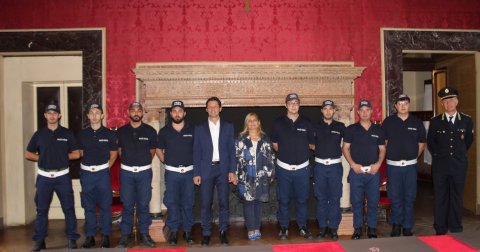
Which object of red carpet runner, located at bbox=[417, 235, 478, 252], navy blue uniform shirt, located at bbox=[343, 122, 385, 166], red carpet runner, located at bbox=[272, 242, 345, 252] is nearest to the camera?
red carpet runner, located at bbox=[417, 235, 478, 252]

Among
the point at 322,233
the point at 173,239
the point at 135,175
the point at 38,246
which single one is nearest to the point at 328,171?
the point at 322,233

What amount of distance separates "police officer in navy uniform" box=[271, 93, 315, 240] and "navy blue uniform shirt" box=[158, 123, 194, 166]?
0.98 metres

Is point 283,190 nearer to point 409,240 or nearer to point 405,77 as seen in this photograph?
point 409,240

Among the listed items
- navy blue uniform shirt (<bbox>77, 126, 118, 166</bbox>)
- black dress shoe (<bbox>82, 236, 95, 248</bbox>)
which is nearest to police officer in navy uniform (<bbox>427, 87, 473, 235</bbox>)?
navy blue uniform shirt (<bbox>77, 126, 118, 166</bbox>)

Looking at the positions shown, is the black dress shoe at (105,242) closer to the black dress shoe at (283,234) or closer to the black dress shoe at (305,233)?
the black dress shoe at (283,234)

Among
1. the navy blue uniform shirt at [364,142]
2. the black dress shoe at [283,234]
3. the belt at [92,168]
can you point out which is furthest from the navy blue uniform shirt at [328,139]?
the belt at [92,168]

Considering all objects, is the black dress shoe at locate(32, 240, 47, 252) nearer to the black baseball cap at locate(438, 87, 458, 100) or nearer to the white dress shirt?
the white dress shirt

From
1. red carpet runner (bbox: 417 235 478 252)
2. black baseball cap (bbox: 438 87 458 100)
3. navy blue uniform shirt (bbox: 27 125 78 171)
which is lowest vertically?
red carpet runner (bbox: 417 235 478 252)

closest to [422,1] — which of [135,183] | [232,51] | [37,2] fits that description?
[232,51]

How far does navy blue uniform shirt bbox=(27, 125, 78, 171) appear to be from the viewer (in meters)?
4.25

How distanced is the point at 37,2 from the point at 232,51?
253 centimetres

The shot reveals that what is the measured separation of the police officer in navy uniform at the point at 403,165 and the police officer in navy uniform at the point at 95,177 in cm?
306

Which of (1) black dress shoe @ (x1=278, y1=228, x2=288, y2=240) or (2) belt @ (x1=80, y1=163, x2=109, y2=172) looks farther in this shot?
(1) black dress shoe @ (x1=278, y1=228, x2=288, y2=240)

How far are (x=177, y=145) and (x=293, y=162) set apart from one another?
1266 millimetres
